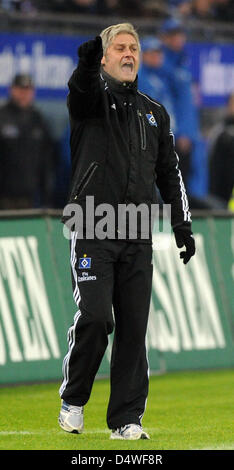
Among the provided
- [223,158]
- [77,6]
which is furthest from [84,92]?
[223,158]

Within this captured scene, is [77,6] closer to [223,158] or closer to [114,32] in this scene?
[223,158]

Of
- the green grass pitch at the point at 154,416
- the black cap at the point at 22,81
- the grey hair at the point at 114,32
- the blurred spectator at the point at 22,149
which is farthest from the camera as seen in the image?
the blurred spectator at the point at 22,149

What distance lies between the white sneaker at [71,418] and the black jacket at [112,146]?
51.0 inches

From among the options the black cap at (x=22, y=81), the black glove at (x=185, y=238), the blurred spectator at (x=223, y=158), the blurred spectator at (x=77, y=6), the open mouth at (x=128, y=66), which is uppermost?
the open mouth at (x=128, y=66)

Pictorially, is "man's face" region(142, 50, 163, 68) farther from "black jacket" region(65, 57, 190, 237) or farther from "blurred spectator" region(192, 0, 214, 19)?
"black jacket" region(65, 57, 190, 237)

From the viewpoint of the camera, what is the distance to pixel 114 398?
7.51 metres

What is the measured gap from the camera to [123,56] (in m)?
7.33

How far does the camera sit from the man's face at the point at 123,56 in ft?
24.1

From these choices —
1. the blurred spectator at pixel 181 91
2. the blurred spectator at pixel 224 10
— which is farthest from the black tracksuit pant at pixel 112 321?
the blurred spectator at pixel 224 10

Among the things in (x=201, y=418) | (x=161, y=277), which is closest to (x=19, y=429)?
(x=201, y=418)

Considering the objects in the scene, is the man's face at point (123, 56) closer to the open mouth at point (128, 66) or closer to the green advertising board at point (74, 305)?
the open mouth at point (128, 66)

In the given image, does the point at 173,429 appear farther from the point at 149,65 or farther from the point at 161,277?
the point at 149,65

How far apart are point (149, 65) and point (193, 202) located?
1.93 metres

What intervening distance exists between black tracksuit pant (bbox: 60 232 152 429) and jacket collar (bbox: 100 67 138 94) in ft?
3.13
